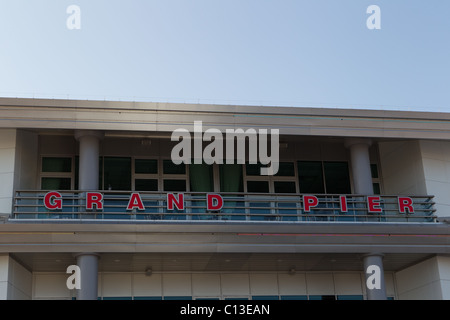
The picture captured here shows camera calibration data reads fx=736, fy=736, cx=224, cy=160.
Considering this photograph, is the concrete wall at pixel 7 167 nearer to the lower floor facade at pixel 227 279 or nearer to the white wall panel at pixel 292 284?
the lower floor facade at pixel 227 279

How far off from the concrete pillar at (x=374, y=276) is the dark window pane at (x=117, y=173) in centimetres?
834

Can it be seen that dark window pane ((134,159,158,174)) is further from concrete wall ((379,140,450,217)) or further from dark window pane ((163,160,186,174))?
concrete wall ((379,140,450,217))

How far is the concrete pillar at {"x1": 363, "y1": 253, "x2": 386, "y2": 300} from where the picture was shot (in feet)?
73.0

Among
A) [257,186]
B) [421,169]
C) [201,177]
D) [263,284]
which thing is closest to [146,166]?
[201,177]

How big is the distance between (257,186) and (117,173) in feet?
16.0

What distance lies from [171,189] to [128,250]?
4285 mm

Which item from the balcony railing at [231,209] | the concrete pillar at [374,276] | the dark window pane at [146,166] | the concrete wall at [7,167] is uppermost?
the dark window pane at [146,166]

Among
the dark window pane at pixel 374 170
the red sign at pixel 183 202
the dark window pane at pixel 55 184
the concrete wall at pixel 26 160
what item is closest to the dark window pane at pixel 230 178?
the red sign at pixel 183 202

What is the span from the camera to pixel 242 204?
76.8ft

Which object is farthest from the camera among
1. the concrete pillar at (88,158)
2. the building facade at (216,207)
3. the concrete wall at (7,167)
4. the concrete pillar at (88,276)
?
the concrete pillar at (88,158)

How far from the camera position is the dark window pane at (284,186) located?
25906mm

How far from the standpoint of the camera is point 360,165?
2389cm
